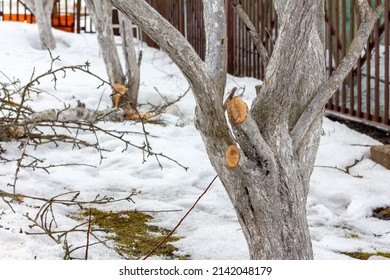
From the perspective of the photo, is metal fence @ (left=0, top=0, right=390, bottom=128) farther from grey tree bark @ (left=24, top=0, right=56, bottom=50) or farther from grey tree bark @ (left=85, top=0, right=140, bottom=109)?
grey tree bark @ (left=24, top=0, right=56, bottom=50)

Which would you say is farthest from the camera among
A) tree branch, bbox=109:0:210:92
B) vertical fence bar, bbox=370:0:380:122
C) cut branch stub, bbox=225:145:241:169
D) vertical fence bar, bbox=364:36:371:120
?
vertical fence bar, bbox=364:36:371:120

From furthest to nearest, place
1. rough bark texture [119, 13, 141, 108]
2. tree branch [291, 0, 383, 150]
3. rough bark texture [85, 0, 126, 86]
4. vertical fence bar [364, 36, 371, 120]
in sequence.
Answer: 1. rough bark texture [119, 13, 141, 108]
2. rough bark texture [85, 0, 126, 86]
3. vertical fence bar [364, 36, 371, 120]
4. tree branch [291, 0, 383, 150]

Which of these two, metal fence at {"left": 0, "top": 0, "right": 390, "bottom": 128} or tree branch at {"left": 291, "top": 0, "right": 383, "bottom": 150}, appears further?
metal fence at {"left": 0, "top": 0, "right": 390, "bottom": 128}

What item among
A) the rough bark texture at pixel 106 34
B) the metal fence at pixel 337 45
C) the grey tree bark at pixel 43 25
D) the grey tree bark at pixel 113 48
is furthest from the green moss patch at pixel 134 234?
the grey tree bark at pixel 43 25

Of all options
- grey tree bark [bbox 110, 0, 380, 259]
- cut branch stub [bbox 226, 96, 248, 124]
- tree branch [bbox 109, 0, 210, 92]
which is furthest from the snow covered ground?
tree branch [bbox 109, 0, 210, 92]

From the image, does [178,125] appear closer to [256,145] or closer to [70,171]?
[70,171]

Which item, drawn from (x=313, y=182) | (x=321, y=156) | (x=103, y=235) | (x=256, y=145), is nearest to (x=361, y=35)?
(x=256, y=145)

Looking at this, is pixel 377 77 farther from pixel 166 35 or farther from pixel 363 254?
pixel 166 35

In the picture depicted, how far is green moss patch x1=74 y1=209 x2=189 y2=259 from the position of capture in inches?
153

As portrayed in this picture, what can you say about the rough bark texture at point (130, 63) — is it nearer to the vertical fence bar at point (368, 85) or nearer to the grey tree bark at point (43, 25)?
the vertical fence bar at point (368, 85)

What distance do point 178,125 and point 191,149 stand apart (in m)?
1.18

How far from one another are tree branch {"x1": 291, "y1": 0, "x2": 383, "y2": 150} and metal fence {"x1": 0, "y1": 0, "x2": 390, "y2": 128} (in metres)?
2.57

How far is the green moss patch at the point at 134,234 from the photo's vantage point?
3.89 metres

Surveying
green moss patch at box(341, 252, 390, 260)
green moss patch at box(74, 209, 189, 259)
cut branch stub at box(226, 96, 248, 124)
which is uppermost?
cut branch stub at box(226, 96, 248, 124)
